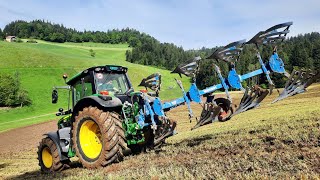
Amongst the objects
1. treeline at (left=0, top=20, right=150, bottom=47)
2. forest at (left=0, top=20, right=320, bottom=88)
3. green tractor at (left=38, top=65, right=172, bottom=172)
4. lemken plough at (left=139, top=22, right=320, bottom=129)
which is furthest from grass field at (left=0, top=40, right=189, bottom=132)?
treeline at (left=0, top=20, right=150, bottom=47)

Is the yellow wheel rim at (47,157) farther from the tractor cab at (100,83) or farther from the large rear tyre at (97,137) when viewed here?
the tractor cab at (100,83)

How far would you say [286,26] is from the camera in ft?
25.5

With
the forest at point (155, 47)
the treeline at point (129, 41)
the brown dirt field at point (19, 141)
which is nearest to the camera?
the brown dirt field at point (19, 141)

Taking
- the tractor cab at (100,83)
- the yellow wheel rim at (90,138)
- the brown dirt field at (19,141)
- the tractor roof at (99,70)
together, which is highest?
the tractor roof at (99,70)

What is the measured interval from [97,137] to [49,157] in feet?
6.66

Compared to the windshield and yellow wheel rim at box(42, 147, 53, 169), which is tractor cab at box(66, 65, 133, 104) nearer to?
the windshield

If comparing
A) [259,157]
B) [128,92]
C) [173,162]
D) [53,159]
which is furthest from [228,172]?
[53,159]

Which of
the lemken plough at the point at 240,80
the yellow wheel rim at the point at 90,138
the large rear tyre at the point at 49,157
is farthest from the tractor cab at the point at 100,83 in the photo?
the lemken plough at the point at 240,80

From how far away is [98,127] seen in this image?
8938 millimetres

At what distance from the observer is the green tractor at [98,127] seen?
8.41m

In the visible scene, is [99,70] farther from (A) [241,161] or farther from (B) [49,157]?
(A) [241,161]

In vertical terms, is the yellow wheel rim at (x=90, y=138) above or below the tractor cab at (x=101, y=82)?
below

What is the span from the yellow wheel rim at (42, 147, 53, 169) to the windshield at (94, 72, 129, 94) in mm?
2495

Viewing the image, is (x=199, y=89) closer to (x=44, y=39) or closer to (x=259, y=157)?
(x=259, y=157)
